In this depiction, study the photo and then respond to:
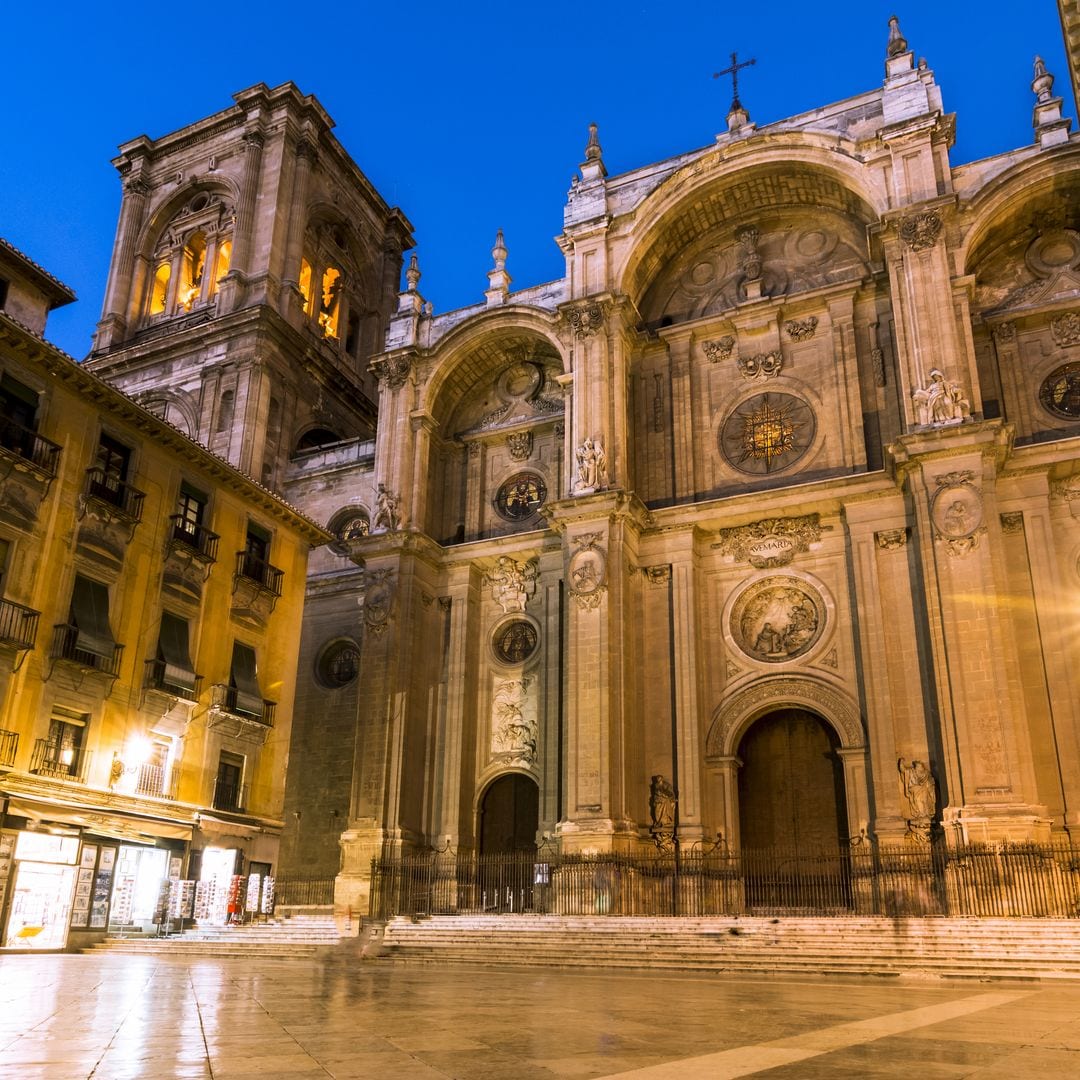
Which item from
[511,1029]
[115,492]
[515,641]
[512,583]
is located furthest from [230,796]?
[511,1029]

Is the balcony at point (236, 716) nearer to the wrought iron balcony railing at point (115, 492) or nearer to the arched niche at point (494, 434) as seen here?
the wrought iron balcony railing at point (115, 492)

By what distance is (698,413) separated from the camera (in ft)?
99.2

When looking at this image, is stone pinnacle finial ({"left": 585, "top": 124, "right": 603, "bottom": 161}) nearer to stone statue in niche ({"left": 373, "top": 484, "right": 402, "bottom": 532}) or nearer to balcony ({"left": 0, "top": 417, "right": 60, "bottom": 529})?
stone statue in niche ({"left": 373, "top": 484, "right": 402, "bottom": 532})

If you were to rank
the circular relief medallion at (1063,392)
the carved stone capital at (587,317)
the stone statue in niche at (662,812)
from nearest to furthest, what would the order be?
the stone statue in niche at (662,812), the circular relief medallion at (1063,392), the carved stone capital at (587,317)

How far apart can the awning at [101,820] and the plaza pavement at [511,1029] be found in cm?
748

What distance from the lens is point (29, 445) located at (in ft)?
74.5

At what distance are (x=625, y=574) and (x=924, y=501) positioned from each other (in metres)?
7.63

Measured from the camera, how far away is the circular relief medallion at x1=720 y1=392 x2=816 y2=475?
28703 mm

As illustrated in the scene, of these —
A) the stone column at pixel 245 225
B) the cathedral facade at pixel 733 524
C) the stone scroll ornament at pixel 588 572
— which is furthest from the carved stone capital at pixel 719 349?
the stone column at pixel 245 225

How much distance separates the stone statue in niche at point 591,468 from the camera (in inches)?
1097

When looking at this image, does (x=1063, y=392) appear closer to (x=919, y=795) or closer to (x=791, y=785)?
(x=919, y=795)

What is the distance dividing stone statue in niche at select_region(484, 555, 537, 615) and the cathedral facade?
A: 103mm

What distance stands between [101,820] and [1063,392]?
24919 mm

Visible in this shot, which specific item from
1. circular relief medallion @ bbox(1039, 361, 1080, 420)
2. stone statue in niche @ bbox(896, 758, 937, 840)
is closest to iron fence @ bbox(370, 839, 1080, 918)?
stone statue in niche @ bbox(896, 758, 937, 840)
